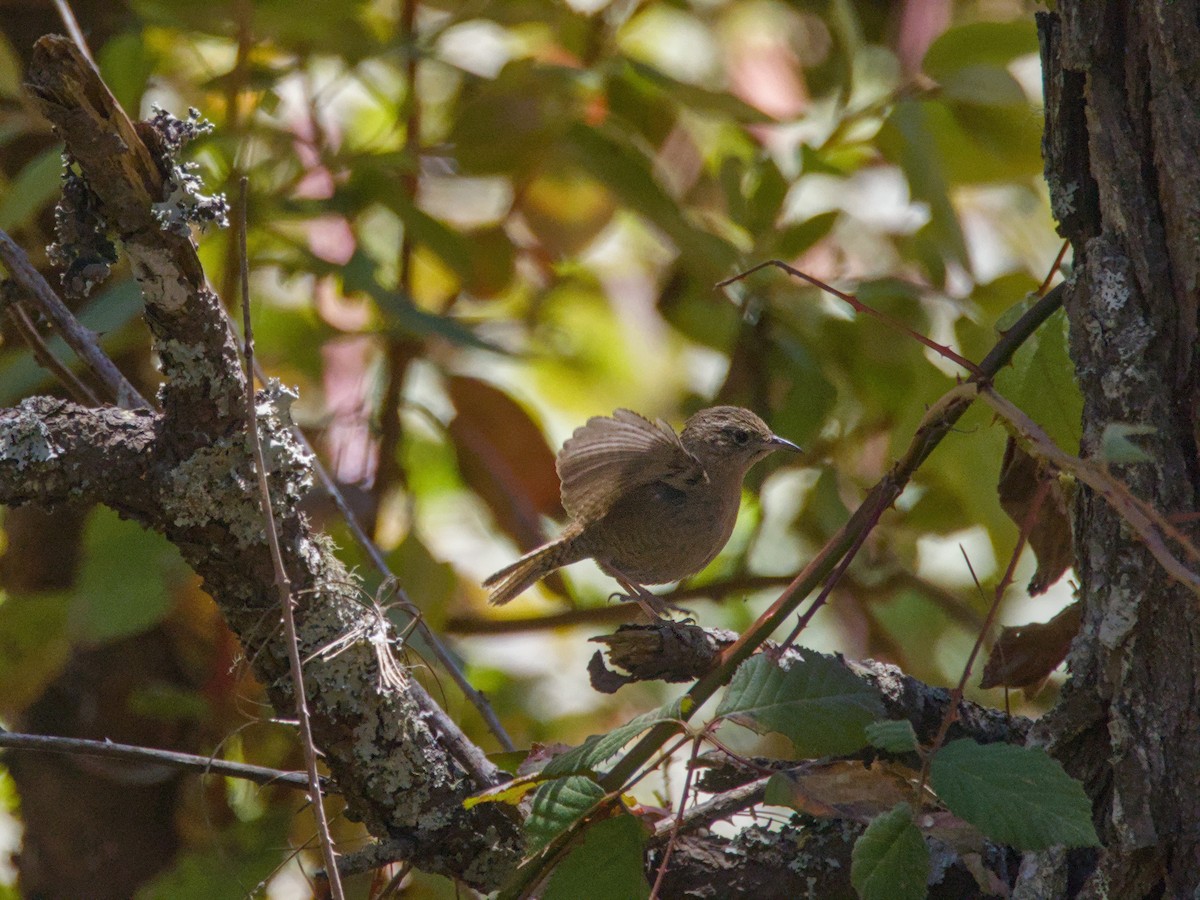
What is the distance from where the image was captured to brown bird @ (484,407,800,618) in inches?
121

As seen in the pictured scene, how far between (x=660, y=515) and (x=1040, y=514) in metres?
1.28

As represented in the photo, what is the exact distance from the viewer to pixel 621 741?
155 cm

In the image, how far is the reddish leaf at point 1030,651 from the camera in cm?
192

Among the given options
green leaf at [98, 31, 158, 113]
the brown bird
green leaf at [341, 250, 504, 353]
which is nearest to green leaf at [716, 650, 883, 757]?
green leaf at [341, 250, 504, 353]

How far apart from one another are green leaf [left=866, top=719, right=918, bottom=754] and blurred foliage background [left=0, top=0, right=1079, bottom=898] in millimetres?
816

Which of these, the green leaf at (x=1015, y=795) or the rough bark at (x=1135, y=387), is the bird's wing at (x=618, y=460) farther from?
the green leaf at (x=1015, y=795)

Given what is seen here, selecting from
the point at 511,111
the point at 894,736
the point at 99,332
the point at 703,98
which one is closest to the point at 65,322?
the point at 99,332

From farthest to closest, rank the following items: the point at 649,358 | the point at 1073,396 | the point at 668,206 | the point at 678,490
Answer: the point at 649,358 → the point at 678,490 → the point at 668,206 → the point at 1073,396

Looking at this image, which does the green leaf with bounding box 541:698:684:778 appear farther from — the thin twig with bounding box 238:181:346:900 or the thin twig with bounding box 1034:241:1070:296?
the thin twig with bounding box 1034:241:1070:296

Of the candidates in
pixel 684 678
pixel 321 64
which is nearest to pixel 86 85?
pixel 684 678

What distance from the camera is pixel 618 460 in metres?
2.76

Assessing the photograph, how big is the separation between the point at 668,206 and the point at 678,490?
73 centimetres

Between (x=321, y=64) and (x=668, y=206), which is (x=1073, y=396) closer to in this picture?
(x=668, y=206)

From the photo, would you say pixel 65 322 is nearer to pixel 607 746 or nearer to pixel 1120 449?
pixel 607 746
